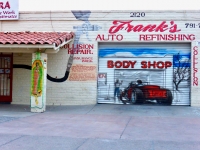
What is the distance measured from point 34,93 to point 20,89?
3161 mm

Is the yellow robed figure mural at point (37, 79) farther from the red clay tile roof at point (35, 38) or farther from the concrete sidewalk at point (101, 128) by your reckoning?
the red clay tile roof at point (35, 38)

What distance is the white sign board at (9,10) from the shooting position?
1738 centimetres

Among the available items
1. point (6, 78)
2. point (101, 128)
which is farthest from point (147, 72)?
point (6, 78)

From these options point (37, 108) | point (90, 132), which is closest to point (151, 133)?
point (90, 132)

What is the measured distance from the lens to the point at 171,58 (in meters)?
16.7

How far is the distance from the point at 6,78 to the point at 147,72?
6.90 m

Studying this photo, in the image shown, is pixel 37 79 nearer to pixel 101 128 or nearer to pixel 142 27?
pixel 101 128

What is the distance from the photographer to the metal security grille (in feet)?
57.2

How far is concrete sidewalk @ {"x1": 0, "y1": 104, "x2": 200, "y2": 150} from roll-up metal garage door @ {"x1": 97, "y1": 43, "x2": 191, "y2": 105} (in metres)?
0.73

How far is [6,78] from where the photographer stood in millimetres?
17484

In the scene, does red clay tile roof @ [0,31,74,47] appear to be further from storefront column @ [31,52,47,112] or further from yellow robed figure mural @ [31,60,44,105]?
yellow robed figure mural @ [31,60,44,105]

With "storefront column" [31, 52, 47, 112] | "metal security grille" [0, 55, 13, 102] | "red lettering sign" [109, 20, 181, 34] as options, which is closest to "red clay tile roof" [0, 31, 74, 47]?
"storefront column" [31, 52, 47, 112]

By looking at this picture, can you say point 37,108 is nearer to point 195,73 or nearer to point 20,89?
point 20,89
